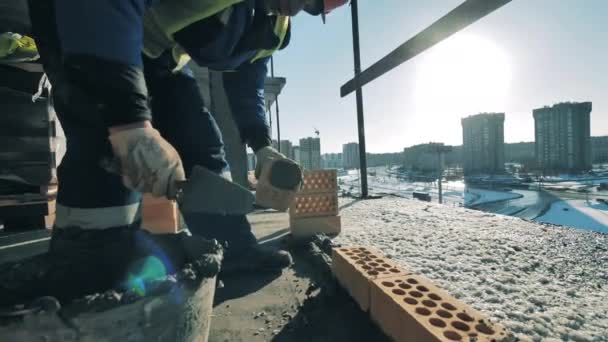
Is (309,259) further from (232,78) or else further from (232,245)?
(232,78)

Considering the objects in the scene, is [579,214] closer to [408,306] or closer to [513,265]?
[513,265]

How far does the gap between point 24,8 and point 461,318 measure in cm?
398

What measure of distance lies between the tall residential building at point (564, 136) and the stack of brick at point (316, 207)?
63.5m

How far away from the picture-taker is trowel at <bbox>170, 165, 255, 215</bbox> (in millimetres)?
750

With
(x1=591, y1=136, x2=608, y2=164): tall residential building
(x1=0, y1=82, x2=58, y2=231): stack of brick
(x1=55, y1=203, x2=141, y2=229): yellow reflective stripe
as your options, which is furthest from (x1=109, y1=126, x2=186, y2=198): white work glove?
(x1=591, y1=136, x2=608, y2=164): tall residential building

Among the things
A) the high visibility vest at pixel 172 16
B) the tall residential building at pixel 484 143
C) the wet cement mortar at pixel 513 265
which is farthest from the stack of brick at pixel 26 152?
the tall residential building at pixel 484 143

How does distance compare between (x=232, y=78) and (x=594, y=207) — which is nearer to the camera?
(x=232, y=78)

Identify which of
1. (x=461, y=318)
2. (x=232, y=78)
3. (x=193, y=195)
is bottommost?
(x=461, y=318)

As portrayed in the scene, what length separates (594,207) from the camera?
30250 mm

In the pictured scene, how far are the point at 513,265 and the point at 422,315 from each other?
3.89 feet

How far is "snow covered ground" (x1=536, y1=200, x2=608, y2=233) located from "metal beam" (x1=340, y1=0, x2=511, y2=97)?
82.2ft

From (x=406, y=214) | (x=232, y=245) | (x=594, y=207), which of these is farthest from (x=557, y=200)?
(x=232, y=245)

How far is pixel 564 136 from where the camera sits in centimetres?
5175

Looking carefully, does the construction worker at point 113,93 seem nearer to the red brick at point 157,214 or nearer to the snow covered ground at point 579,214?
the red brick at point 157,214
